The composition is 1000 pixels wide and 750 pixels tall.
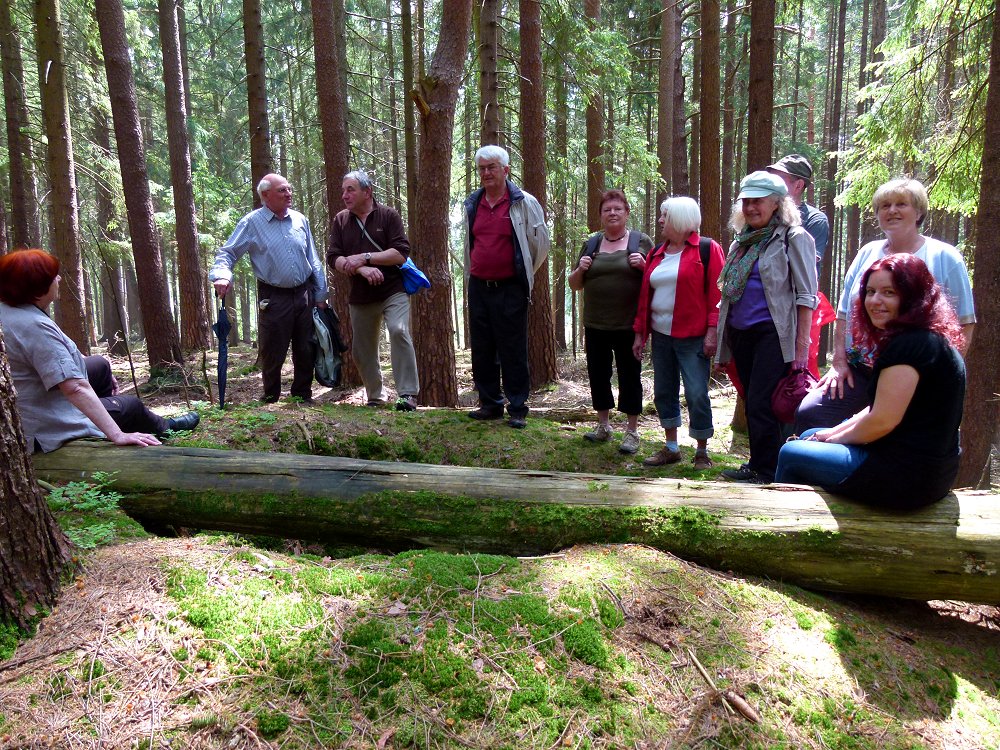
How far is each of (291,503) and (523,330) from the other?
2616 millimetres

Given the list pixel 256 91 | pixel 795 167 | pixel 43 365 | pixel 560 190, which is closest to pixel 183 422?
pixel 43 365

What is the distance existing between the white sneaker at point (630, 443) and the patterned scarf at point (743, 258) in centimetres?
152

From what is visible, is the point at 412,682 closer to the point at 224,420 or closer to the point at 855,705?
the point at 855,705

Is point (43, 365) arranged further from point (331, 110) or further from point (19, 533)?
point (331, 110)

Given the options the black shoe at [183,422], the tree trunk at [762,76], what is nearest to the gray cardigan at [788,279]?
the tree trunk at [762,76]

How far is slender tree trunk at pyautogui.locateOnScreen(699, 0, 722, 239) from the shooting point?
9164 millimetres

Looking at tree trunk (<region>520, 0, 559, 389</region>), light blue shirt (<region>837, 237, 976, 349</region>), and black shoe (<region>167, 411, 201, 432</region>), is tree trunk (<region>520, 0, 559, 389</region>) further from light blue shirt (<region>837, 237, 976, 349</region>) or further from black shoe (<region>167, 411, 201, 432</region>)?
light blue shirt (<region>837, 237, 976, 349</region>)

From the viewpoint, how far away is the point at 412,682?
2520 mm

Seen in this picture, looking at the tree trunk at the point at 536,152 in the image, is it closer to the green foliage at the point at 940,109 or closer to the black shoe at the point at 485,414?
the black shoe at the point at 485,414

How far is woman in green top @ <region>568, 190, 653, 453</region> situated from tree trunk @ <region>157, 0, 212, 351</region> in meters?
10.8

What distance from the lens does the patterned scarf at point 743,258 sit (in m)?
4.45

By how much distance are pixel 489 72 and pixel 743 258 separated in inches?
208

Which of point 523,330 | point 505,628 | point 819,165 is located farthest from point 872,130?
point 819,165

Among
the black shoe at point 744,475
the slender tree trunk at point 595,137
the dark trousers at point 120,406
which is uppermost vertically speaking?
the slender tree trunk at point 595,137
